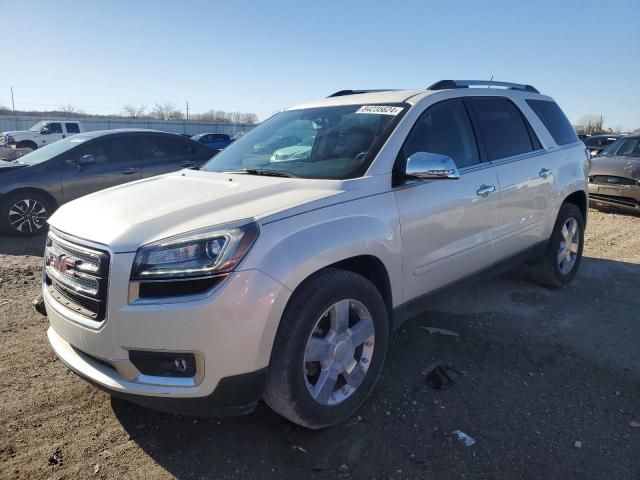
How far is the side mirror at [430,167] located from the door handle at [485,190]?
2.45 feet

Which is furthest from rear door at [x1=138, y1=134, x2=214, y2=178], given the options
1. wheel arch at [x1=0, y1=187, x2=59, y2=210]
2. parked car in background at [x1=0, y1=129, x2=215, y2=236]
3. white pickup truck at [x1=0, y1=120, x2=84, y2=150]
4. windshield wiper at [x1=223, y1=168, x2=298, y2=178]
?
white pickup truck at [x1=0, y1=120, x2=84, y2=150]

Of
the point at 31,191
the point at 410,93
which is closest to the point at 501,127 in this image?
the point at 410,93

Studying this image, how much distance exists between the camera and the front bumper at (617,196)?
927 centimetres

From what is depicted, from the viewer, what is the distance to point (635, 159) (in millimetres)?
9797

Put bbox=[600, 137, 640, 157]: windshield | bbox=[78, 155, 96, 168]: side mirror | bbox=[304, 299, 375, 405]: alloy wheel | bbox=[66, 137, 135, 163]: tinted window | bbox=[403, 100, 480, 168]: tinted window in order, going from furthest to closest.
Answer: bbox=[600, 137, 640, 157]: windshield → bbox=[66, 137, 135, 163]: tinted window → bbox=[78, 155, 96, 168]: side mirror → bbox=[403, 100, 480, 168]: tinted window → bbox=[304, 299, 375, 405]: alloy wheel

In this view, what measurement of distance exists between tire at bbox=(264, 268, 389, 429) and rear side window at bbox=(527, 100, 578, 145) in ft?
9.90

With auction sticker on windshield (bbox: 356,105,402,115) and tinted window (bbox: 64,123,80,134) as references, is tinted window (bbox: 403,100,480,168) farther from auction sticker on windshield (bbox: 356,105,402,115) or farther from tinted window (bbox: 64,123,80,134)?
tinted window (bbox: 64,123,80,134)

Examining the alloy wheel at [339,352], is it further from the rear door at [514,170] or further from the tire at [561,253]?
the tire at [561,253]

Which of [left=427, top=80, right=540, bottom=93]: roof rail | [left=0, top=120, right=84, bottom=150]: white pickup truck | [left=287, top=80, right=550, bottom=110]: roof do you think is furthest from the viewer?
[left=0, top=120, right=84, bottom=150]: white pickup truck

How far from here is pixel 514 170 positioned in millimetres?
4094

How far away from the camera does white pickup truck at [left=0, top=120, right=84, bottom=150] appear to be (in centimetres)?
2633

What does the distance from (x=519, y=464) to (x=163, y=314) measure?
190cm

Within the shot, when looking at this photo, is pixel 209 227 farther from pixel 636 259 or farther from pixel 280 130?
pixel 636 259

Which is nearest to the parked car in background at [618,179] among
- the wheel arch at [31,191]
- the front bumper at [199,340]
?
the front bumper at [199,340]
